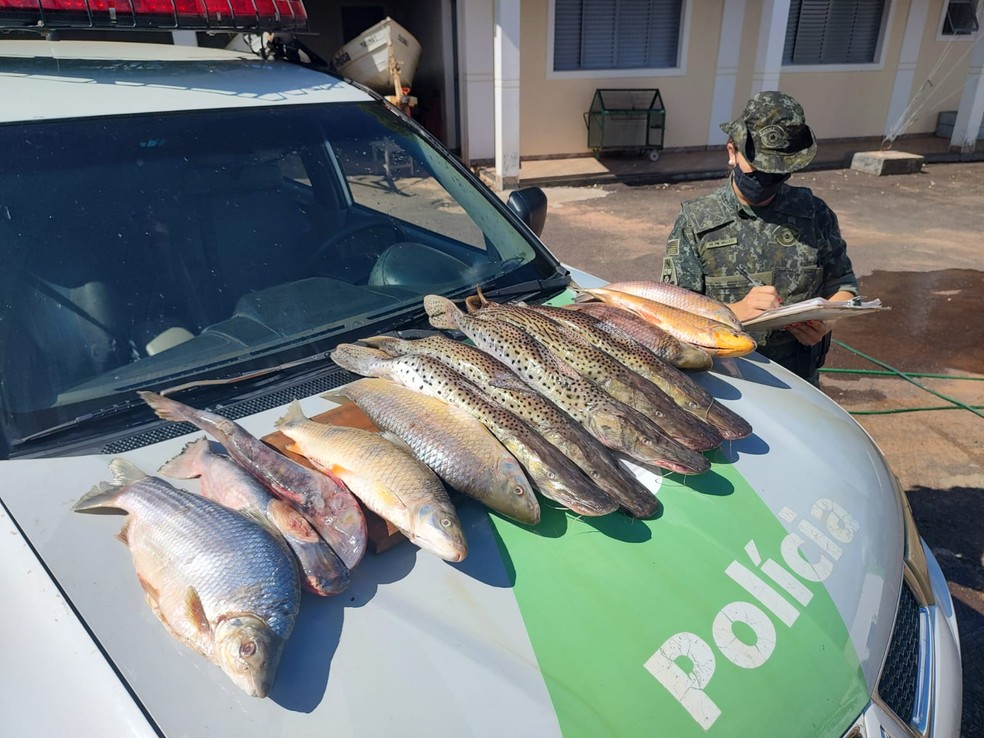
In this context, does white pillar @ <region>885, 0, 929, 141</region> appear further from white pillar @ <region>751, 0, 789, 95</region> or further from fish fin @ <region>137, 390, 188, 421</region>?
fish fin @ <region>137, 390, 188, 421</region>

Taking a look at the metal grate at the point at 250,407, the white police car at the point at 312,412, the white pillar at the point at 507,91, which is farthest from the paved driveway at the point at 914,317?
the metal grate at the point at 250,407

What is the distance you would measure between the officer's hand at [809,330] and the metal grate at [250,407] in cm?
199

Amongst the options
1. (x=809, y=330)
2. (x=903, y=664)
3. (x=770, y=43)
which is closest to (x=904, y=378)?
(x=809, y=330)

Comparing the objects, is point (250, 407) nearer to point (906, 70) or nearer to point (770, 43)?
point (770, 43)

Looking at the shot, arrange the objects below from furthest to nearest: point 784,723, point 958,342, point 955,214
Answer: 1. point 955,214
2. point 958,342
3. point 784,723

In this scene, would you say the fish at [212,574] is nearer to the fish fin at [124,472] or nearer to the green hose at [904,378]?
the fish fin at [124,472]

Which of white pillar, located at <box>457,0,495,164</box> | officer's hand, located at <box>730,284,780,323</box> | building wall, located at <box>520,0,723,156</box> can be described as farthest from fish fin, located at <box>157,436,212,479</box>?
building wall, located at <box>520,0,723,156</box>

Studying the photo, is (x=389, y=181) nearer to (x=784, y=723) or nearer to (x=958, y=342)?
(x=784, y=723)

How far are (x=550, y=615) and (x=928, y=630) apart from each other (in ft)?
4.20

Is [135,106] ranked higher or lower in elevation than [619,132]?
higher

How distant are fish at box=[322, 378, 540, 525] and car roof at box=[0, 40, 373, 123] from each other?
131 centimetres

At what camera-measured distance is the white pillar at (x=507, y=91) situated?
11.0 metres

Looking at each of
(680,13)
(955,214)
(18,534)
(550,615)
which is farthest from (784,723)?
(680,13)

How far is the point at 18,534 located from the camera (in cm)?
147
